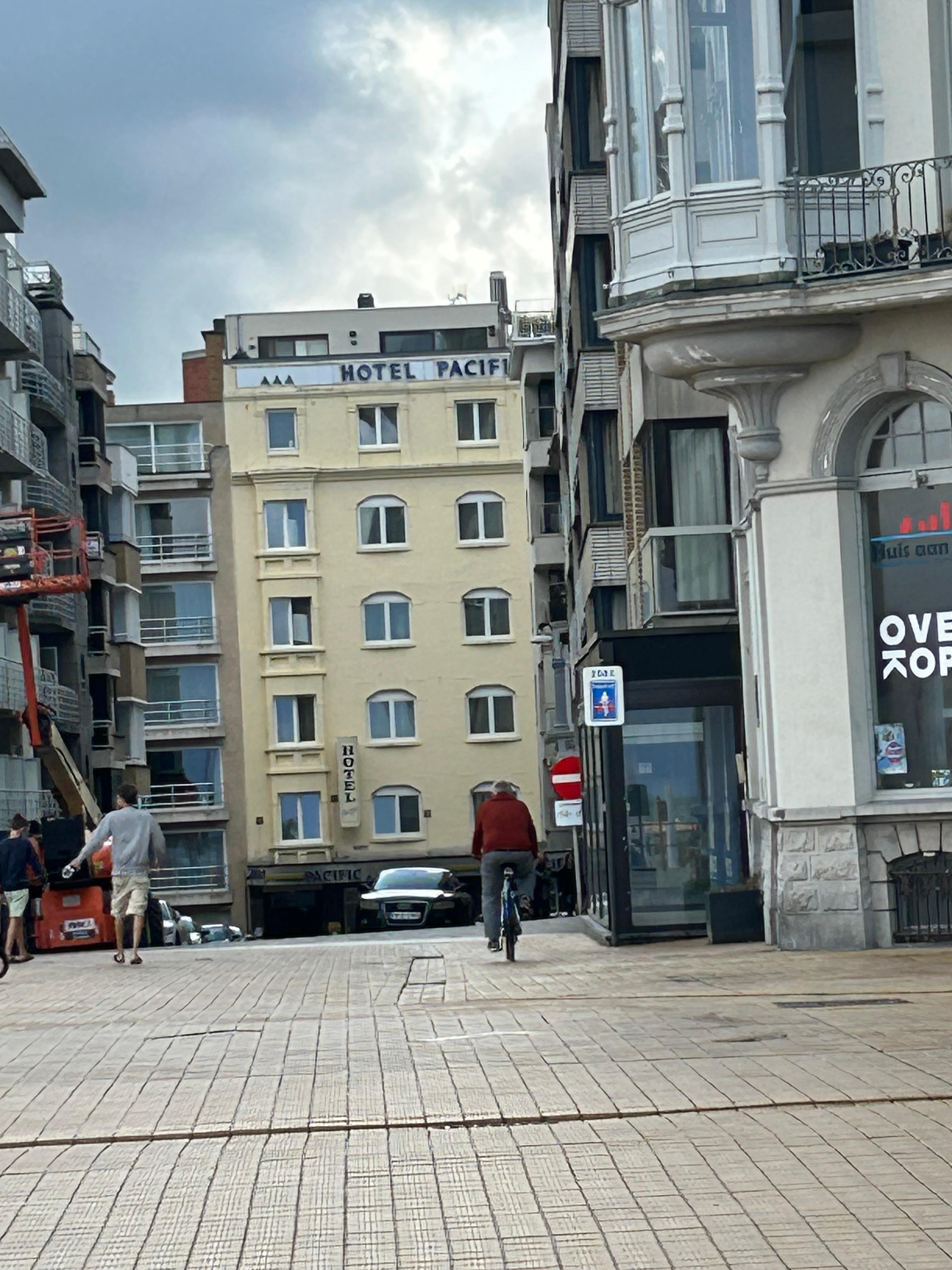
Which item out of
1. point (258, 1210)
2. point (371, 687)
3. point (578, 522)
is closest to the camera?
point (258, 1210)

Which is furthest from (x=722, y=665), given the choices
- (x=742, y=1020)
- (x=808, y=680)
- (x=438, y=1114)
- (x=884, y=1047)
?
(x=438, y=1114)

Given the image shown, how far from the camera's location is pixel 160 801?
71.6 m

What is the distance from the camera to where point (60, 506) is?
62.3 meters

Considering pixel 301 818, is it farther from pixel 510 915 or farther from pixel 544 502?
pixel 510 915

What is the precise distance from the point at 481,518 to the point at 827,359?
52.7 meters

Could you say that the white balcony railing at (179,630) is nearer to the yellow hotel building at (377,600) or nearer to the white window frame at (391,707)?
the yellow hotel building at (377,600)

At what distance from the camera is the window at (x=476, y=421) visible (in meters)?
71.8

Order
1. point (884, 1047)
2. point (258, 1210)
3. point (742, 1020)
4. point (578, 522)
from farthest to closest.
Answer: point (578, 522)
point (742, 1020)
point (884, 1047)
point (258, 1210)

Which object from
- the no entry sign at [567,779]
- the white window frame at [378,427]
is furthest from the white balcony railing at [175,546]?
the no entry sign at [567,779]

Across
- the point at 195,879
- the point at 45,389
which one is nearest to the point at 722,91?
the point at 45,389

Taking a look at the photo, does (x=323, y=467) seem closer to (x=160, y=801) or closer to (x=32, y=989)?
(x=160, y=801)

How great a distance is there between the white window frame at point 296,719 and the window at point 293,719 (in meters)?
0.01

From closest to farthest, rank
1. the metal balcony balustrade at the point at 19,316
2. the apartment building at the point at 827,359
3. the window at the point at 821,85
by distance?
the apartment building at the point at 827,359, the window at the point at 821,85, the metal balcony balustrade at the point at 19,316

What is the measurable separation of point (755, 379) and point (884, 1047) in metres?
9.00
